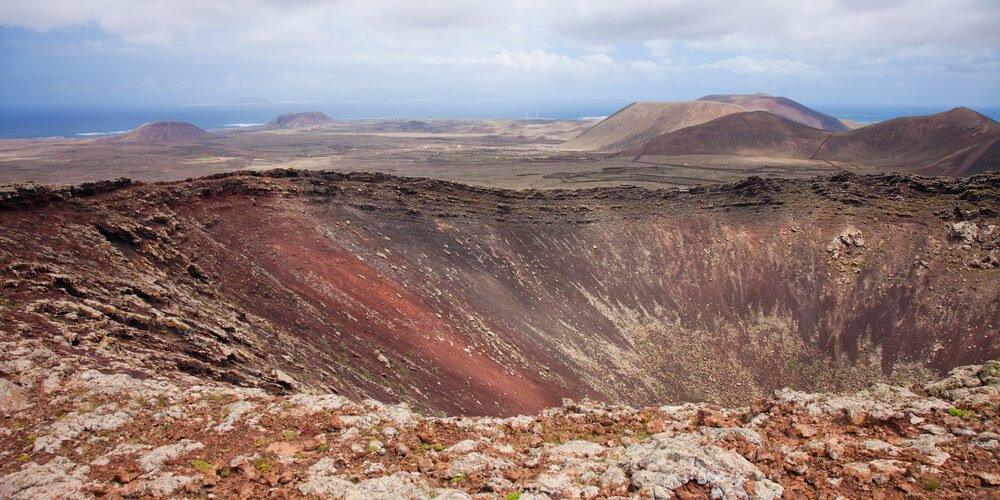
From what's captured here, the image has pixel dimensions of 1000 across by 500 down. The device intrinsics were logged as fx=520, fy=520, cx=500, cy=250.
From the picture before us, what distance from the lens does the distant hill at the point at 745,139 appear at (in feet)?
363

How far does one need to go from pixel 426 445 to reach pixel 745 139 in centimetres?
12189

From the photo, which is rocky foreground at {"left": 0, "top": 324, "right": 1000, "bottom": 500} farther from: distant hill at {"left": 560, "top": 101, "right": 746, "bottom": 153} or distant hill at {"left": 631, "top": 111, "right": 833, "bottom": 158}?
distant hill at {"left": 560, "top": 101, "right": 746, "bottom": 153}

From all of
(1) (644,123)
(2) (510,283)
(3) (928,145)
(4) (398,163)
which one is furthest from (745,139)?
(2) (510,283)

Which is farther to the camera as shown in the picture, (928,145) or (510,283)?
(928,145)

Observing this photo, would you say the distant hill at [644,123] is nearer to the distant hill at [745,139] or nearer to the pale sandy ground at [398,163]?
the pale sandy ground at [398,163]

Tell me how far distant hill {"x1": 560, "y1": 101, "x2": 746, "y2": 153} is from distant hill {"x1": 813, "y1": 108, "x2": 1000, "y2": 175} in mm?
40972

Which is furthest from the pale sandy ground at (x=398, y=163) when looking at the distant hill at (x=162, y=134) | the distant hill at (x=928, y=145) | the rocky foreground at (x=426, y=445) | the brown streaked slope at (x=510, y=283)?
the rocky foreground at (x=426, y=445)

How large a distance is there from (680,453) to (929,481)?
348cm

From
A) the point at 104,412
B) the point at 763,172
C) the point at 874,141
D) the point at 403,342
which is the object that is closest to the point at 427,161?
the point at 763,172

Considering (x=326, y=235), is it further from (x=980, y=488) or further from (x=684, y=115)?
(x=684, y=115)

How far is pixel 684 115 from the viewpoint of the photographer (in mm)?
146750

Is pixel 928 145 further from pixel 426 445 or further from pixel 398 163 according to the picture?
pixel 426 445

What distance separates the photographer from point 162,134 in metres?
170

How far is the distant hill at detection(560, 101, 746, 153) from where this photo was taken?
5610 inches
